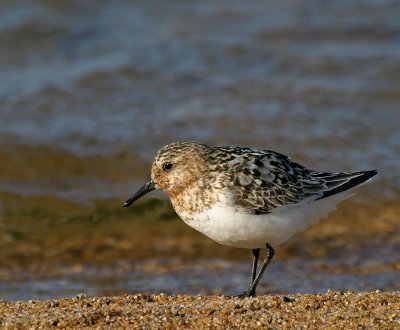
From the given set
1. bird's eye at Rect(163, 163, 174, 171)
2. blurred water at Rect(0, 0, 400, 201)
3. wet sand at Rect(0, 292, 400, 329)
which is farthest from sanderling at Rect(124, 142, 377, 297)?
blurred water at Rect(0, 0, 400, 201)

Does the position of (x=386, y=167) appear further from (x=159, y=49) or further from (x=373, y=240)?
(x=159, y=49)

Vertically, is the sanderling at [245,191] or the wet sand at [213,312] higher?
the sanderling at [245,191]

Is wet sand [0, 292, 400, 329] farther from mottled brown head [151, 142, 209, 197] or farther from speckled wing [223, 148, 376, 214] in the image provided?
mottled brown head [151, 142, 209, 197]

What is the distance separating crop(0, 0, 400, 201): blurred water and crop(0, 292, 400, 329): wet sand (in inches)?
163

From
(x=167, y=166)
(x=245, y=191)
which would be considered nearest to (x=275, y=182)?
(x=245, y=191)

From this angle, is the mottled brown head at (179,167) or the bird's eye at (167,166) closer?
the mottled brown head at (179,167)

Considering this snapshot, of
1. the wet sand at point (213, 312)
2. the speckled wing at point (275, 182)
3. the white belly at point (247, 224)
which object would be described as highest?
the speckled wing at point (275, 182)

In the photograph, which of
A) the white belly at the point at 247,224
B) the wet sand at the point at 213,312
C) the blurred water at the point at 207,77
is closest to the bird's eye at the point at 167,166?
the white belly at the point at 247,224

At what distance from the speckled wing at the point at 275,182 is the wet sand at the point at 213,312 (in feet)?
2.47

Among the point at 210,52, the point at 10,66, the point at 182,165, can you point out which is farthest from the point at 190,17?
the point at 182,165

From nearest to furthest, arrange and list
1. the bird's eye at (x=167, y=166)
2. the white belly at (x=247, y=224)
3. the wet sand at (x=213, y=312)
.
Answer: the wet sand at (x=213, y=312) → the white belly at (x=247, y=224) → the bird's eye at (x=167, y=166)

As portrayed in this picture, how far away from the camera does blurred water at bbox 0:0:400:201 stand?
35.8 ft

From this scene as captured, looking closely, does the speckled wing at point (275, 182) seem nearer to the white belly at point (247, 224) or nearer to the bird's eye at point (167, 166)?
the white belly at point (247, 224)

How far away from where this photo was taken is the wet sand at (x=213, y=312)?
5336mm
